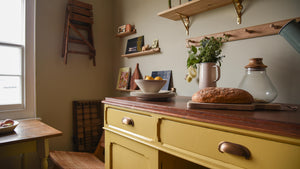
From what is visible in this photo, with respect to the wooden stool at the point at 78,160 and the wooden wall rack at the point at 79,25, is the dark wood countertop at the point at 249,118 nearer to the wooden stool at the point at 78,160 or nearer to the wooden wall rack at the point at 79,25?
the wooden stool at the point at 78,160

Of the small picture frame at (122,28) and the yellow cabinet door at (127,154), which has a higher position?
the small picture frame at (122,28)

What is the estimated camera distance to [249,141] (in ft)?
2.16

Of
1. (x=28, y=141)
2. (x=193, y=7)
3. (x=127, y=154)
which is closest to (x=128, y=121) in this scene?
(x=127, y=154)

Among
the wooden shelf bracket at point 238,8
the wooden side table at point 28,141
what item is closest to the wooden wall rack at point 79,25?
the wooden side table at point 28,141

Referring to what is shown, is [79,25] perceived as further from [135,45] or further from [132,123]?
[132,123]

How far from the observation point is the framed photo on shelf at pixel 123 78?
2.41 m

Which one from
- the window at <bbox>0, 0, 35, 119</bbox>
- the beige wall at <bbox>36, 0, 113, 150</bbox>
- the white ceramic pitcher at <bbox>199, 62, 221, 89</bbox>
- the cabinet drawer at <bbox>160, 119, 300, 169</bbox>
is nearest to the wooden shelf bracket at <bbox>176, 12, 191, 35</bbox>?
the white ceramic pitcher at <bbox>199, 62, 221, 89</bbox>

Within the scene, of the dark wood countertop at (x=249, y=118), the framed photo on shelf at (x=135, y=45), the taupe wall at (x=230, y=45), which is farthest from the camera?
the framed photo on shelf at (x=135, y=45)

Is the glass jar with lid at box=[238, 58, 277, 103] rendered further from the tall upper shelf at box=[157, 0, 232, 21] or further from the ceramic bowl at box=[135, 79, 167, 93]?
the tall upper shelf at box=[157, 0, 232, 21]

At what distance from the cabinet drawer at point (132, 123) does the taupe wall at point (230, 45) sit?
749 mm

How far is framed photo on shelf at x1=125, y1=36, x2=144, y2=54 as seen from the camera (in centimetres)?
224

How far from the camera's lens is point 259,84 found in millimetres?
969

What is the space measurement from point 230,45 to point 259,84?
0.57 meters

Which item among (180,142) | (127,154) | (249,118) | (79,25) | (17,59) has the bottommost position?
(127,154)
